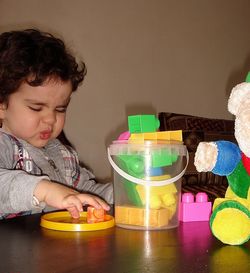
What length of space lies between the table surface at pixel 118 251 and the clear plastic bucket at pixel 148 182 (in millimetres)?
25

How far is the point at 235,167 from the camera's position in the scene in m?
0.58

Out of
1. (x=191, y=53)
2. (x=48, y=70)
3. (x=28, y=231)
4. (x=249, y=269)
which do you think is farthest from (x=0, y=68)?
(x=191, y=53)

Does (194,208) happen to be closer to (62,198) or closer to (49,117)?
Result: (62,198)

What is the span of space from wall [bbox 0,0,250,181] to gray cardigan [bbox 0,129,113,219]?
27.0 inches

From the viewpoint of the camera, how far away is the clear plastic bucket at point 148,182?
630 mm

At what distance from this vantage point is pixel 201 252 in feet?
1.65

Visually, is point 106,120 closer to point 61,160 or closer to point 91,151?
point 91,151

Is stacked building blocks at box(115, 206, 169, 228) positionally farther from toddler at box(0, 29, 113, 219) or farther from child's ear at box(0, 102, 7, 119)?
child's ear at box(0, 102, 7, 119)

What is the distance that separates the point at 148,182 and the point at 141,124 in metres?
0.09

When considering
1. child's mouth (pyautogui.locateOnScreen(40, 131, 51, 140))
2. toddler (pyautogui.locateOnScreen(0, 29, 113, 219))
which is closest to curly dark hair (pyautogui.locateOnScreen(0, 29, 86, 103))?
toddler (pyautogui.locateOnScreen(0, 29, 113, 219))

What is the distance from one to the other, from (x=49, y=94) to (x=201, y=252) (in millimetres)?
634

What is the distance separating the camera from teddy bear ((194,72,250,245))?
533 millimetres

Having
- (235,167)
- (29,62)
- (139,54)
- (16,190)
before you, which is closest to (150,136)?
(235,167)

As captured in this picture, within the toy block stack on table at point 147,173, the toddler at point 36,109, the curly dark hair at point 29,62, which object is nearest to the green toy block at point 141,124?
the toy block stack on table at point 147,173
